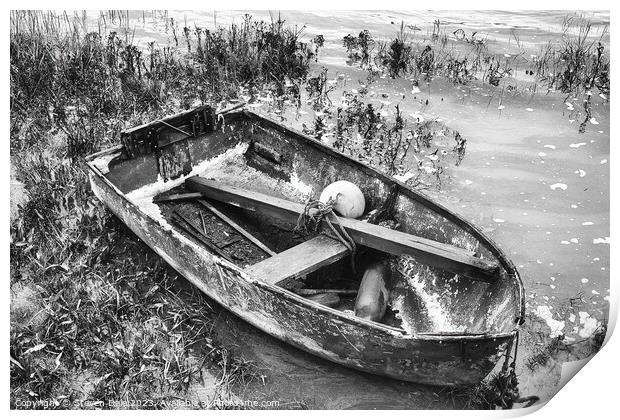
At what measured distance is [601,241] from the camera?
397 centimetres

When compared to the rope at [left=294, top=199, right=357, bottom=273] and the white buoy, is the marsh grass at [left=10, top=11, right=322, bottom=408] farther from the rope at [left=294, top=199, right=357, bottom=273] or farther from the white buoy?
the white buoy

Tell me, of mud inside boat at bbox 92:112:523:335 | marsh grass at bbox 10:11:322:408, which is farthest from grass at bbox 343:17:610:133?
mud inside boat at bbox 92:112:523:335

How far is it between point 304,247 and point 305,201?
89 centimetres

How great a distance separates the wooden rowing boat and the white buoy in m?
0.16

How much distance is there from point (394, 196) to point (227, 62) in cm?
210

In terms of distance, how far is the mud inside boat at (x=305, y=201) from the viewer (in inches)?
138

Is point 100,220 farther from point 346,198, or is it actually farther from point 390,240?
point 390,240

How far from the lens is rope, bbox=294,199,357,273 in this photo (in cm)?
373

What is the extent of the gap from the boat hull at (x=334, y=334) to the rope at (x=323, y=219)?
2.16 ft

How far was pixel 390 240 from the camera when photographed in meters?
3.59

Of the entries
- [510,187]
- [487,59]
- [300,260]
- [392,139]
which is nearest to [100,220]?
[300,260]

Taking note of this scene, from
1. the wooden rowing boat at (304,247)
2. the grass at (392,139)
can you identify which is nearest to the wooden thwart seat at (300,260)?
the wooden rowing boat at (304,247)
